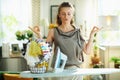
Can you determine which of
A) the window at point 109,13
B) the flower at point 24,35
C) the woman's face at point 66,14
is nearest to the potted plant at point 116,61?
the window at point 109,13

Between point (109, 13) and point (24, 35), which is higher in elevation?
point (109, 13)

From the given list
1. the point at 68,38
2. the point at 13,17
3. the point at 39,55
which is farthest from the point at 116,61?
the point at 39,55

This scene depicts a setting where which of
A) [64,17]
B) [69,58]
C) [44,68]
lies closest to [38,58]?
[44,68]

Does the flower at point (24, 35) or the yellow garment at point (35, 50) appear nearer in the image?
the yellow garment at point (35, 50)

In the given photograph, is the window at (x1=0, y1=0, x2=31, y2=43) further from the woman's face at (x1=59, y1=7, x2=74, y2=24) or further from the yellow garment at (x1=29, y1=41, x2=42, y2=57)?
the yellow garment at (x1=29, y1=41, x2=42, y2=57)

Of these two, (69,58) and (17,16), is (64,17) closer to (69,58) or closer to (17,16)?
(69,58)

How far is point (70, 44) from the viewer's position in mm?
2049

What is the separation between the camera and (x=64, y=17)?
6.97 feet

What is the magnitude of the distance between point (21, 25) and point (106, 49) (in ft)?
5.51

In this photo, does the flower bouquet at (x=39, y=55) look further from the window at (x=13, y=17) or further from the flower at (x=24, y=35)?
the window at (x=13, y=17)

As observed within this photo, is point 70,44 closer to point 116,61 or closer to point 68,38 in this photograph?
point 68,38

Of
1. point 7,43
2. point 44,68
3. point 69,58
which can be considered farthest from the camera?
point 7,43

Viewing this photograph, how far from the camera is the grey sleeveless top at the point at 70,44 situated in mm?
2051

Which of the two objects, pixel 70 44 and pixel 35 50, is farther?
pixel 70 44
